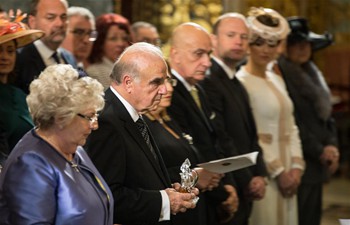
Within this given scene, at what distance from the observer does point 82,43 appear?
6.23 metres

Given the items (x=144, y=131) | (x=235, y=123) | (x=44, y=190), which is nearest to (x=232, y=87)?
(x=235, y=123)

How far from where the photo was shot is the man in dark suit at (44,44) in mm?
5309

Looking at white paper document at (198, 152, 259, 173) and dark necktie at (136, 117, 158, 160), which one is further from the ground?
dark necktie at (136, 117, 158, 160)

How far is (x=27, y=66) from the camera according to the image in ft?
17.5

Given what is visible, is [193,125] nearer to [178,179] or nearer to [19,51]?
[178,179]

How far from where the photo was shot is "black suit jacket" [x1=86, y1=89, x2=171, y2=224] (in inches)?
156

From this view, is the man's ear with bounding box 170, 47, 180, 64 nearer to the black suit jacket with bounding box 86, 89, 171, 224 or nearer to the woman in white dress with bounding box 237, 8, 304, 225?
the woman in white dress with bounding box 237, 8, 304, 225

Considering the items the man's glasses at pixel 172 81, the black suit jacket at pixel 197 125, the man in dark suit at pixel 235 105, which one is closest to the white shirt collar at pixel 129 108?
the man's glasses at pixel 172 81

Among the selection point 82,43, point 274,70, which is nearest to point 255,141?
point 274,70

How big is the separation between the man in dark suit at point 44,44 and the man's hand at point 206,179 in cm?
120

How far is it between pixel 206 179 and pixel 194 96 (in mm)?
750

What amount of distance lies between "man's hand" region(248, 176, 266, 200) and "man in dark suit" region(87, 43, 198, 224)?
1.65 meters

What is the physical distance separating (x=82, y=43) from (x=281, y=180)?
1695mm

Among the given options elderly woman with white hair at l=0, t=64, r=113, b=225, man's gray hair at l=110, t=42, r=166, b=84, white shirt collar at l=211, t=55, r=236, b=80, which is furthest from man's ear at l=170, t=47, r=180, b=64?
elderly woman with white hair at l=0, t=64, r=113, b=225
